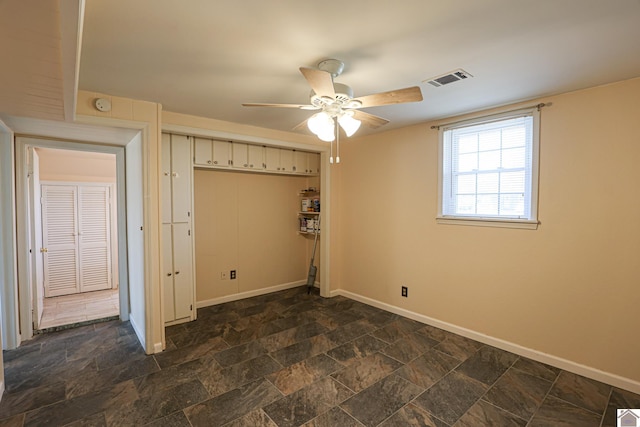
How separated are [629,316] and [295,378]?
2601 millimetres

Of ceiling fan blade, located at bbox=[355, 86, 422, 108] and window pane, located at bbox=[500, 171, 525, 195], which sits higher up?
ceiling fan blade, located at bbox=[355, 86, 422, 108]

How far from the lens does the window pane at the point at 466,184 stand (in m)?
3.15

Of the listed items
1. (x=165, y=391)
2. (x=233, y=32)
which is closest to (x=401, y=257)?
(x=165, y=391)

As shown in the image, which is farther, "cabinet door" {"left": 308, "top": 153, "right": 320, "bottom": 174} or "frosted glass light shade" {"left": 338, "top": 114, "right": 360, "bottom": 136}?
"cabinet door" {"left": 308, "top": 153, "right": 320, "bottom": 174}

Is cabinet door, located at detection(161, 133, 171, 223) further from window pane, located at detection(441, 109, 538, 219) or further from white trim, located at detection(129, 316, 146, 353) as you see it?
window pane, located at detection(441, 109, 538, 219)

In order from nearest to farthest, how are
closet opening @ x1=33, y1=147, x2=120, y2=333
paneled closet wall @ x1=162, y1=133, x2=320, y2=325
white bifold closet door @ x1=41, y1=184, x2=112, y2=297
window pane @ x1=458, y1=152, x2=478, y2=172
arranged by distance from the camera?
window pane @ x1=458, y1=152, x2=478, y2=172, paneled closet wall @ x1=162, y1=133, x2=320, y2=325, closet opening @ x1=33, y1=147, x2=120, y2=333, white bifold closet door @ x1=41, y1=184, x2=112, y2=297

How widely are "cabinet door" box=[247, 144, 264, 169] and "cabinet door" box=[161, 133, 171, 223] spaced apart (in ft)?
3.40

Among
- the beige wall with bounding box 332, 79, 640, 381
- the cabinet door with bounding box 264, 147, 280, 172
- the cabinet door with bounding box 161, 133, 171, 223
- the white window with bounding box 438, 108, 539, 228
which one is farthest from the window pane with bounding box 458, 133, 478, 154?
the cabinet door with bounding box 161, 133, 171, 223

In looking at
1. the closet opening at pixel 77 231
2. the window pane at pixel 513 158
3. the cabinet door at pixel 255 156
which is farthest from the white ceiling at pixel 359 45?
the closet opening at pixel 77 231

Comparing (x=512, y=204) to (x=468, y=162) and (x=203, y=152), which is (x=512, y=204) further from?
(x=203, y=152)

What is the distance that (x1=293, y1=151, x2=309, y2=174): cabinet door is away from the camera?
4.67 meters

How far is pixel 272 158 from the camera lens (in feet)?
14.4

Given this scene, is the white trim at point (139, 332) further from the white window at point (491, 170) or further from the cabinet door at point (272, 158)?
the white window at point (491, 170)

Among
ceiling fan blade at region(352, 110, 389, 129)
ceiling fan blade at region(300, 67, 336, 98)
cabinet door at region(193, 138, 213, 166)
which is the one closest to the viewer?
ceiling fan blade at region(300, 67, 336, 98)
